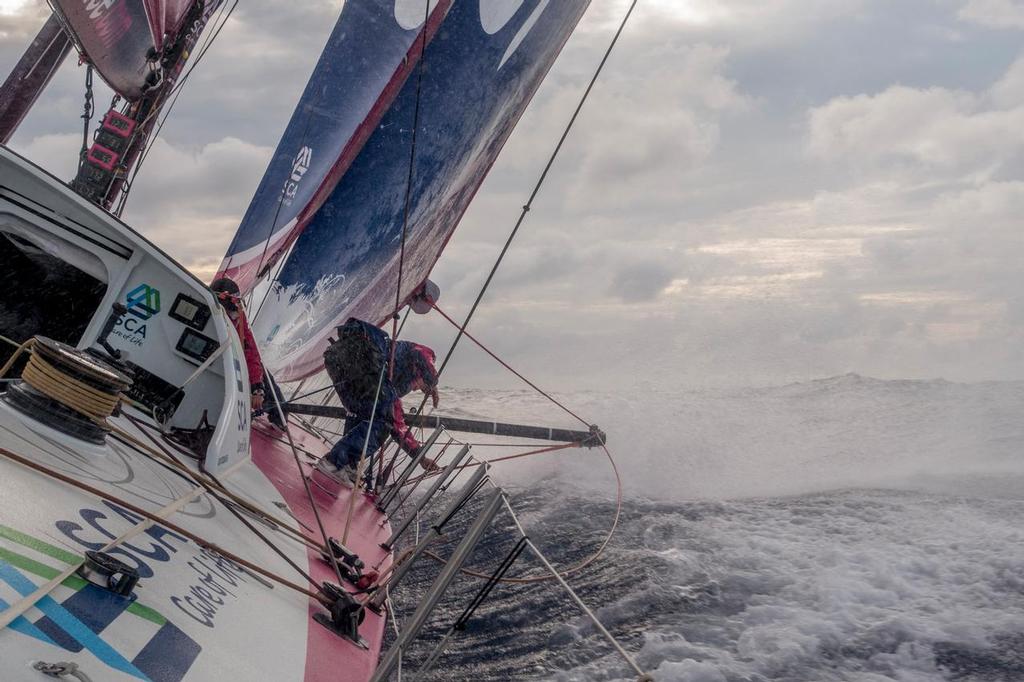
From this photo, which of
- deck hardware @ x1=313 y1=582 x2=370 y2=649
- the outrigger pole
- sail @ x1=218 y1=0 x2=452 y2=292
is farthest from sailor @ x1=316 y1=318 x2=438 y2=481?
deck hardware @ x1=313 y1=582 x2=370 y2=649

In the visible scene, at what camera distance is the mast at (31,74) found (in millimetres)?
6574

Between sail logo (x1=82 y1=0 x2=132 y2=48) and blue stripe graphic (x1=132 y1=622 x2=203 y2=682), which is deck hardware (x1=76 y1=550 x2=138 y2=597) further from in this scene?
sail logo (x1=82 y1=0 x2=132 y2=48)

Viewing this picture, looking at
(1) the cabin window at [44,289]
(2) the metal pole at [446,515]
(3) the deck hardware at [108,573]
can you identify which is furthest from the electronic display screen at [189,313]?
(3) the deck hardware at [108,573]

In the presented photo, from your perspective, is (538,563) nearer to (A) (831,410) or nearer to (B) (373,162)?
(B) (373,162)

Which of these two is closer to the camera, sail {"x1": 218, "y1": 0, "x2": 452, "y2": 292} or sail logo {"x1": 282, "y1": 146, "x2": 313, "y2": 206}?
sail {"x1": 218, "y1": 0, "x2": 452, "y2": 292}

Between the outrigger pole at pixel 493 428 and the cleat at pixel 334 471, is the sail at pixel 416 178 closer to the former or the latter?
the outrigger pole at pixel 493 428

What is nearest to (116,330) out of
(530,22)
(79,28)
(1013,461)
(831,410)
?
(79,28)

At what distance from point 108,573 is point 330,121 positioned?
6.59m

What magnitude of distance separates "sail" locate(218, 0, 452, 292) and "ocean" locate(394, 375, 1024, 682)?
3472 mm

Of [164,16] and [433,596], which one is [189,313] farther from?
[433,596]

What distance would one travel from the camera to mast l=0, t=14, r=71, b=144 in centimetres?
657

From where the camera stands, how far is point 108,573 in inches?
78.2

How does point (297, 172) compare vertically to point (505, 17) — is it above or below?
below

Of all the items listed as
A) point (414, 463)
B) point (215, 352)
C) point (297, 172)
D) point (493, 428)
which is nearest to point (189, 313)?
point (215, 352)
